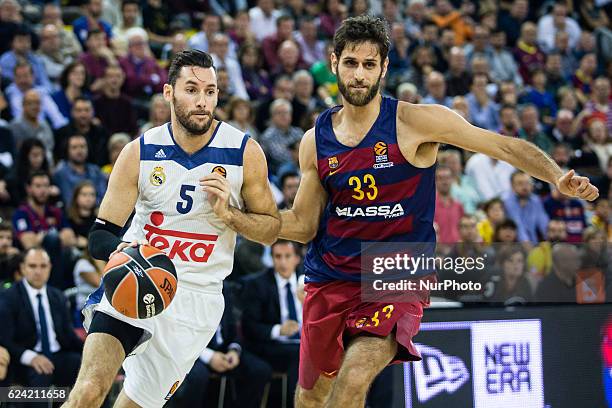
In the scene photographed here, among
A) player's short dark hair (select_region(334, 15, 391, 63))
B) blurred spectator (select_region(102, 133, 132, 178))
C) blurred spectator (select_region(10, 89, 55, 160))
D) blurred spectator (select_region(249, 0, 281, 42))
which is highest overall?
blurred spectator (select_region(249, 0, 281, 42))

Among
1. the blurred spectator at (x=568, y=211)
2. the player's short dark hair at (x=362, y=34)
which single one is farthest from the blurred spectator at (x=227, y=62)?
the player's short dark hair at (x=362, y=34)

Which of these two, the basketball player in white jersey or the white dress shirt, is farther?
the white dress shirt

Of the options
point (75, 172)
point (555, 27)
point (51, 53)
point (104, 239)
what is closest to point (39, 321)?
point (75, 172)

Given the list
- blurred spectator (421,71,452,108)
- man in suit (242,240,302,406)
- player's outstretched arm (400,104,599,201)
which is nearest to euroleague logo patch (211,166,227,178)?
player's outstretched arm (400,104,599,201)

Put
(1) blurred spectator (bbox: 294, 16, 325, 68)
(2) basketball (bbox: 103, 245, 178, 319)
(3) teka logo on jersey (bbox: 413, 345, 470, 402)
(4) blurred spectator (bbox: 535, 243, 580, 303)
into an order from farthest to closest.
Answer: (1) blurred spectator (bbox: 294, 16, 325, 68), (4) blurred spectator (bbox: 535, 243, 580, 303), (3) teka logo on jersey (bbox: 413, 345, 470, 402), (2) basketball (bbox: 103, 245, 178, 319)

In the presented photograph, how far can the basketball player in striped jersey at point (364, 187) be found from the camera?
6.25 metres

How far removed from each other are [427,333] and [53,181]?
5.40 m

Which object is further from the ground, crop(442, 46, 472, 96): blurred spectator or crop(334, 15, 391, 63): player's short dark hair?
crop(442, 46, 472, 96): blurred spectator

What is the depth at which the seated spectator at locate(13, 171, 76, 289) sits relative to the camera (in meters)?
10.2

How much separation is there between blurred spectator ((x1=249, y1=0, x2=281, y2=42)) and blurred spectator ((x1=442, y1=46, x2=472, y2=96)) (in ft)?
9.01

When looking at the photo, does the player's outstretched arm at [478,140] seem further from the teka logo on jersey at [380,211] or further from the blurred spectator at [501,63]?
the blurred spectator at [501,63]

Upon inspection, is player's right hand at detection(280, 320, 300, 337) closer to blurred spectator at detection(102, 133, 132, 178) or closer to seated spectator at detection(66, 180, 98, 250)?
seated spectator at detection(66, 180, 98, 250)

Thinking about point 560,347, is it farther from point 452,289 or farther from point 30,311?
point 30,311

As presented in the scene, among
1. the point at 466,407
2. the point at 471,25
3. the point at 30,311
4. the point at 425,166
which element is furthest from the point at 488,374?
the point at 471,25
